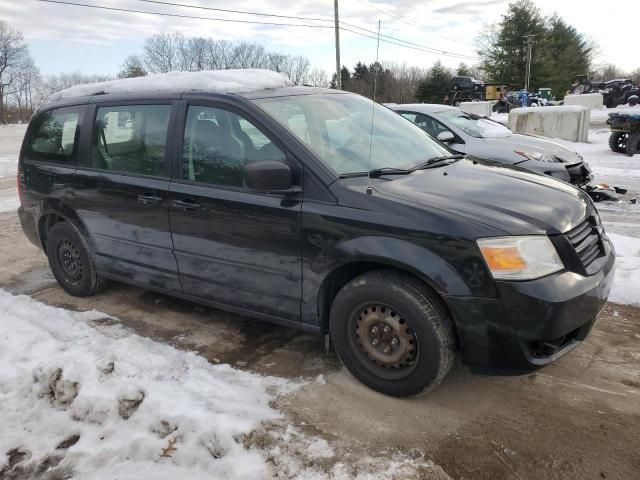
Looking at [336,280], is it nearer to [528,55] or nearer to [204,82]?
[204,82]

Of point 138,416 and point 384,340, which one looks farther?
point 384,340

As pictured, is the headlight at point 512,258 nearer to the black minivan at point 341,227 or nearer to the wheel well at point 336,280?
the black minivan at point 341,227

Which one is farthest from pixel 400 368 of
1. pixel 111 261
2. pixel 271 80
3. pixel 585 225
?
pixel 111 261

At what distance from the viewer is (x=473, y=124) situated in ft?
28.1

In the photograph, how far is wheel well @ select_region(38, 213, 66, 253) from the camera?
476 centimetres

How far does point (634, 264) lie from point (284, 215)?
→ 3640mm

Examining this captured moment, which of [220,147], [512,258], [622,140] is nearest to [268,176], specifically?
[220,147]

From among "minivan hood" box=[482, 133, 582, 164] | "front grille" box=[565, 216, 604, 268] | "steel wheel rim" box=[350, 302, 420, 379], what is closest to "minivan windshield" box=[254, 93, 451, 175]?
"steel wheel rim" box=[350, 302, 420, 379]

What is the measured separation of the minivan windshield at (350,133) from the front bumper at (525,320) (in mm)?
1127

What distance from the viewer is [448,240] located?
8.79 feet

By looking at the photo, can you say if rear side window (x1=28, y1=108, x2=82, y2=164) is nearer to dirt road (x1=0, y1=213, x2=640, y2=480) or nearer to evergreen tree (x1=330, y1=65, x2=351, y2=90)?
dirt road (x1=0, y1=213, x2=640, y2=480)

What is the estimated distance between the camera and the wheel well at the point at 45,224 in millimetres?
4763

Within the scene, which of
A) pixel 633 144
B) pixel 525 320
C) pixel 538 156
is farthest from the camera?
pixel 633 144

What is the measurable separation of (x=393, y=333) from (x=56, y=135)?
11.5 feet
